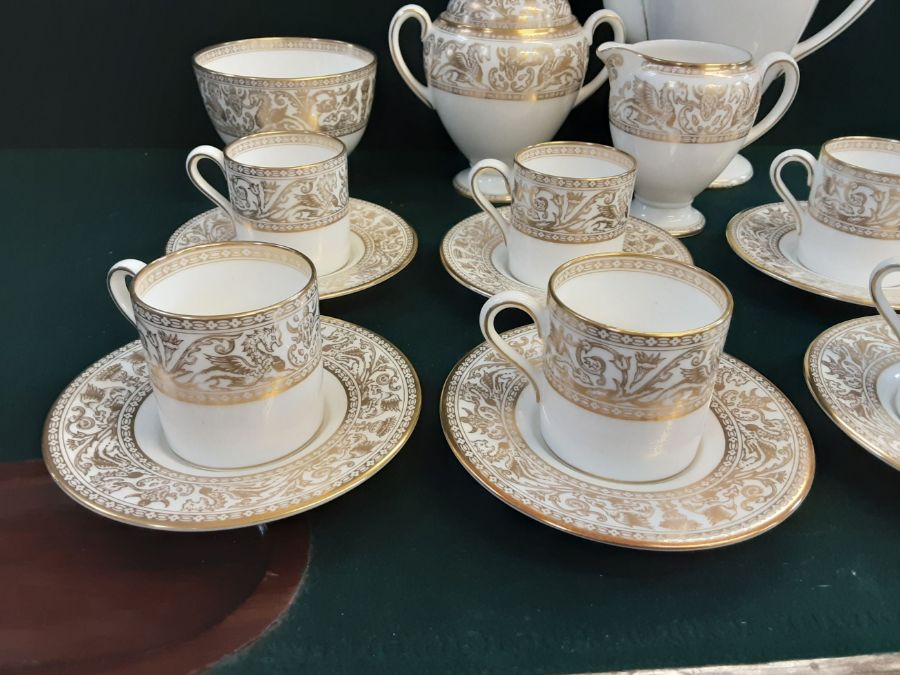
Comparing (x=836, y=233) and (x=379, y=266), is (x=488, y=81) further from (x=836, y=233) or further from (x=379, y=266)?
(x=836, y=233)

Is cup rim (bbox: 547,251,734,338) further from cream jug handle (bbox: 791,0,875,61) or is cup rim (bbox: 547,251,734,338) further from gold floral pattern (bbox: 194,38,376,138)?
cream jug handle (bbox: 791,0,875,61)

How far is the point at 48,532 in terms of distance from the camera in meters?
0.47

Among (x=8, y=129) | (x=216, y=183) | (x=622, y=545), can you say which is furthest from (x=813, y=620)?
(x=8, y=129)

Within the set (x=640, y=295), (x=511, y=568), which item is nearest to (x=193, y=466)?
(x=511, y=568)

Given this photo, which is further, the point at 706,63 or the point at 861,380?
the point at 706,63

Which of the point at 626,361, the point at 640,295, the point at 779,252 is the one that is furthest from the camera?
the point at 779,252

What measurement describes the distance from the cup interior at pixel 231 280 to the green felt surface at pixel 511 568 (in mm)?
144

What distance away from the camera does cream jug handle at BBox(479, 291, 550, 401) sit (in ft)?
1.62

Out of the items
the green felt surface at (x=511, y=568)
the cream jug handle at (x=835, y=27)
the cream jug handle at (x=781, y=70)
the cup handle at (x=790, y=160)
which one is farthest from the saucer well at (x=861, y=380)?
the cream jug handle at (x=835, y=27)

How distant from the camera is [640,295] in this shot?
54 centimetres

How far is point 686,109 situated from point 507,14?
21 centimetres

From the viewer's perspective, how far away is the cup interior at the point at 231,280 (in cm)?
51

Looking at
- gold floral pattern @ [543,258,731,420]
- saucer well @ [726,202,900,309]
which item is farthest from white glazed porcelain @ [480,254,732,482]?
saucer well @ [726,202,900,309]

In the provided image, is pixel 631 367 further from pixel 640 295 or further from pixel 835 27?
pixel 835 27
